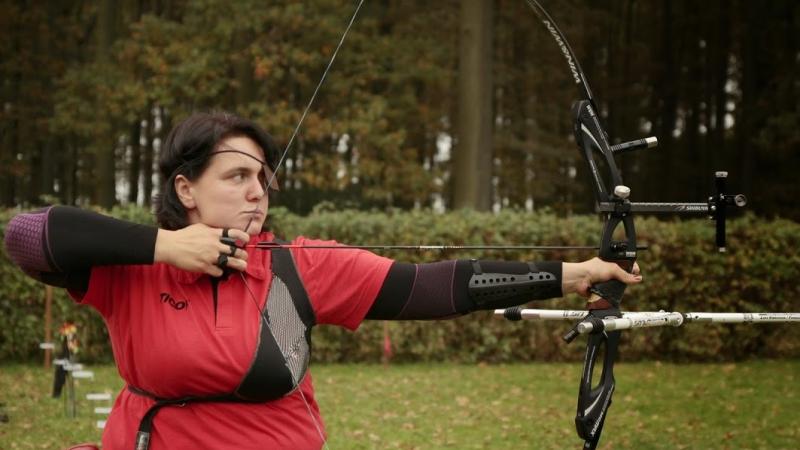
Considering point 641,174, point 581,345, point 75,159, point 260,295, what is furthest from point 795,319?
point 75,159

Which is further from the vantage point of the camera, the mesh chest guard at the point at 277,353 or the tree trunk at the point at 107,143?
the tree trunk at the point at 107,143

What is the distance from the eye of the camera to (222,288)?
2.37m

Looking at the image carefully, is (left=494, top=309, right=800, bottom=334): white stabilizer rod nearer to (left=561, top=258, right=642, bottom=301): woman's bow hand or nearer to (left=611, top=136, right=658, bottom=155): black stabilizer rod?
(left=561, top=258, right=642, bottom=301): woman's bow hand

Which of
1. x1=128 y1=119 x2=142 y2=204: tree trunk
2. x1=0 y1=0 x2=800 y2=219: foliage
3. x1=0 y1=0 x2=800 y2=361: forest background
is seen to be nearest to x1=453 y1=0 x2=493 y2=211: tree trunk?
x1=0 y1=0 x2=800 y2=361: forest background

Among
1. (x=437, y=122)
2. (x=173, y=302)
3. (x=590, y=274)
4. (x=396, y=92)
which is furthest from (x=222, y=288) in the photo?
(x=437, y=122)

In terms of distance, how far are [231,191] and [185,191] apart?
149 mm

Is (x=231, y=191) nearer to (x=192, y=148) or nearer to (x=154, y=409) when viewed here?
(x=192, y=148)

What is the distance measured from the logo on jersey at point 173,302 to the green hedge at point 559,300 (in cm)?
895

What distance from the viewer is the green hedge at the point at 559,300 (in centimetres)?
1148

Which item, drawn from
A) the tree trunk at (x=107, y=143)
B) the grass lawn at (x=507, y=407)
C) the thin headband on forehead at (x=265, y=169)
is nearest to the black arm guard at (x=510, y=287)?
the thin headband on forehead at (x=265, y=169)

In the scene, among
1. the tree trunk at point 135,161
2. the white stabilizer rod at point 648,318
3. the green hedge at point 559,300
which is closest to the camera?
the white stabilizer rod at point 648,318

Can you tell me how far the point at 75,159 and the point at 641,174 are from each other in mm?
16175

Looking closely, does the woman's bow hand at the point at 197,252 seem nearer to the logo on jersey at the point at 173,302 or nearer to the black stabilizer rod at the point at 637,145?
the logo on jersey at the point at 173,302

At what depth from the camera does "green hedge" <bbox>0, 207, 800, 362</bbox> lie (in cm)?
1148
